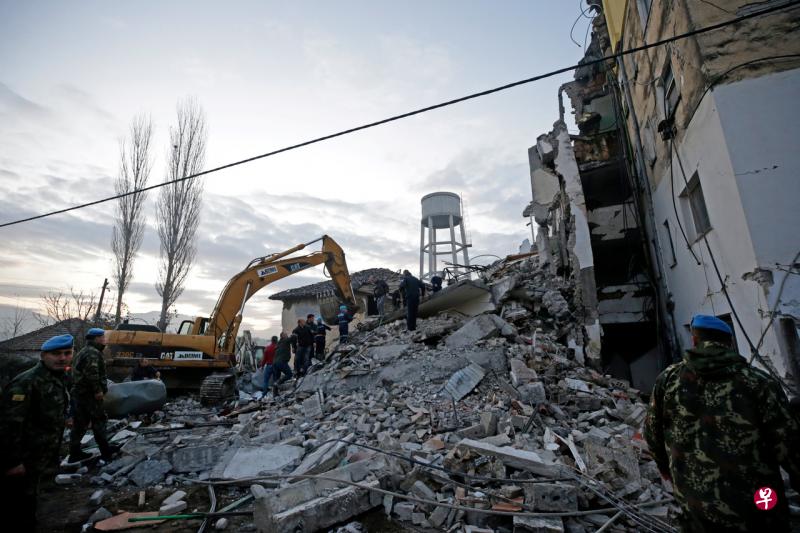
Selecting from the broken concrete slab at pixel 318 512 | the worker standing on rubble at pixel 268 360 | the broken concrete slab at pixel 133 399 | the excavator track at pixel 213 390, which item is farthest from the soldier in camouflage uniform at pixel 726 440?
the worker standing on rubble at pixel 268 360

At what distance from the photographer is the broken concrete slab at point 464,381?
6102 mm

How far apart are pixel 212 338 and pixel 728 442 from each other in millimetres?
9079

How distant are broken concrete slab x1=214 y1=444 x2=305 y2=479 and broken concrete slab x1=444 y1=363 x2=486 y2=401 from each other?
8.14 feet

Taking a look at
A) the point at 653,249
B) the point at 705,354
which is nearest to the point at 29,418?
the point at 705,354

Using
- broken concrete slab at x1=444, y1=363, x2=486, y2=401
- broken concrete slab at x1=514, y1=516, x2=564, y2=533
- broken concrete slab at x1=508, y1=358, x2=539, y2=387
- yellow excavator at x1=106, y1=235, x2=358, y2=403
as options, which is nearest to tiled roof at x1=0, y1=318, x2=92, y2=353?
yellow excavator at x1=106, y1=235, x2=358, y2=403

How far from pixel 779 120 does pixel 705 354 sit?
15.7 ft

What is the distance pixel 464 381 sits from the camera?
6.28 metres

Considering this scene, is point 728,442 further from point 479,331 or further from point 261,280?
point 261,280

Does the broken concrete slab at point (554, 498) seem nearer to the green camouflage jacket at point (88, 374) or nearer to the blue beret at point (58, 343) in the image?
the blue beret at point (58, 343)

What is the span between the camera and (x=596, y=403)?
18.2 ft

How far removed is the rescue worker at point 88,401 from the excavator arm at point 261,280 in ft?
12.5

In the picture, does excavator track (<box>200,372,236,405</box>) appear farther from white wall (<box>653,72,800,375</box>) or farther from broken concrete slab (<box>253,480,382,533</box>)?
white wall (<box>653,72,800,375</box>)

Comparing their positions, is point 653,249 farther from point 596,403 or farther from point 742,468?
point 742,468

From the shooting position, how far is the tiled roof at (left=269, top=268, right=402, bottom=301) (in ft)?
64.2
